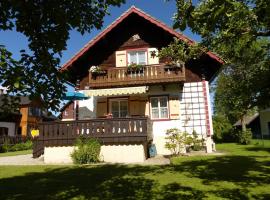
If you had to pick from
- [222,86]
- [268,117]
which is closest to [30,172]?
[222,86]

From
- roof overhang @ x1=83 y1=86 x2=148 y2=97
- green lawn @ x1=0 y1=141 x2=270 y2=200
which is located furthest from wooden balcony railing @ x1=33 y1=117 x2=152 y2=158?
roof overhang @ x1=83 y1=86 x2=148 y2=97

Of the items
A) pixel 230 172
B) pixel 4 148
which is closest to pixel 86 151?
pixel 230 172

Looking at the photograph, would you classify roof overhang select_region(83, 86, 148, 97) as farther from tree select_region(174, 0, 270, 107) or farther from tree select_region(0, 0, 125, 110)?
tree select_region(0, 0, 125, 110)

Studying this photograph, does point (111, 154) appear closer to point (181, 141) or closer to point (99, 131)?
point (99, 131)

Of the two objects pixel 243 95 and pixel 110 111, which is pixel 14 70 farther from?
pixel 110 111

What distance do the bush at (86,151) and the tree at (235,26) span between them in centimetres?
698

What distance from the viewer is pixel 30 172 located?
12320 millimetres

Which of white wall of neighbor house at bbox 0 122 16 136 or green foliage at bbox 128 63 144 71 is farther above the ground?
green foliage at bbox 128 63 144 71

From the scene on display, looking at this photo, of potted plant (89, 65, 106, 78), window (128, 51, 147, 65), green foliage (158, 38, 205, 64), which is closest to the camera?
green foliage (158, 38, 205, 64)

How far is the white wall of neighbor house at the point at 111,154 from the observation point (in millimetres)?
14930

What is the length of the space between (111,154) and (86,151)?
1257 mm

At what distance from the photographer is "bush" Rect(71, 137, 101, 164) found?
1477 cm

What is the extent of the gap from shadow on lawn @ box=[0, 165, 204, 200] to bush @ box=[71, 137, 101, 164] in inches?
116

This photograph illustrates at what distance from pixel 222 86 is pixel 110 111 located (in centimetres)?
3144
